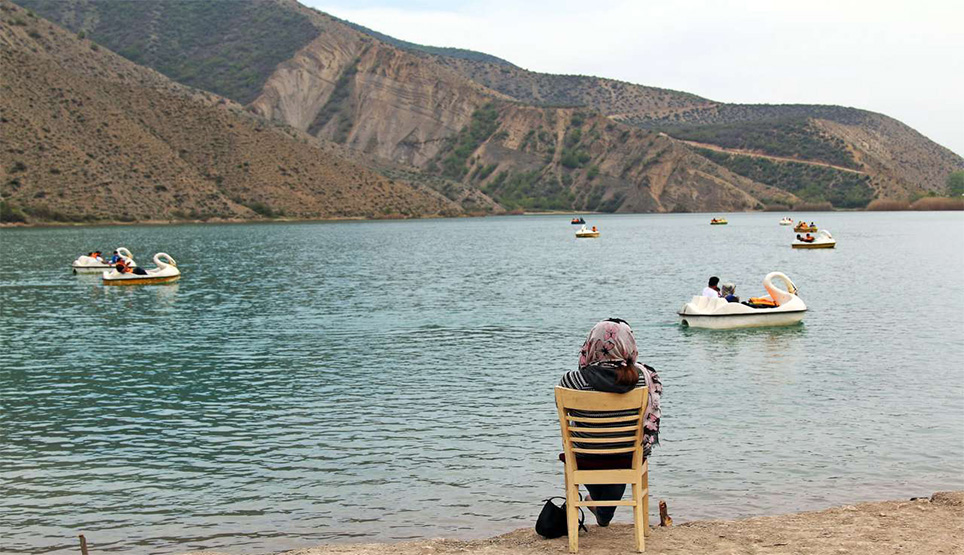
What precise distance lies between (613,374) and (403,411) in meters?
8.49

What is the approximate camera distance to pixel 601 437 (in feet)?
26.2

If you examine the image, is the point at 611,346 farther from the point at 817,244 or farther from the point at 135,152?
the point at 135,152

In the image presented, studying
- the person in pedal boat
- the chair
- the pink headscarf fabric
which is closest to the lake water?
the person in pedal boat

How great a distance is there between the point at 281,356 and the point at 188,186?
112 meters

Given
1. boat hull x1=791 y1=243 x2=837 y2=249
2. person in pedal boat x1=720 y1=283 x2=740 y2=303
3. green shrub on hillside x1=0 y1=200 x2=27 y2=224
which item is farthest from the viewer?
green shrub on hillside x1=0 y1=200 x2=27 y2=224

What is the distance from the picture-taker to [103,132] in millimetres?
123438

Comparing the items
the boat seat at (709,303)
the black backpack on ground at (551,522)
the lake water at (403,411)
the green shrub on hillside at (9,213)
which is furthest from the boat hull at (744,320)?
the green shrub on hillside at (9,213)

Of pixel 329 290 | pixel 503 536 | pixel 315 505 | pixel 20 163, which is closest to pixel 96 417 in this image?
pixel 315 505

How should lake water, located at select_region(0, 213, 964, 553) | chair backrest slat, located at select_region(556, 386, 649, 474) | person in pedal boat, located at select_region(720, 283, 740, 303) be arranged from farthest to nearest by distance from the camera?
person in pedal boat, located at select_region(720, 283, 740, 303), lake water, located at select_region(0, 213, 964, 553), chair backrest slat, located at select_region(556, 386, 649, 474)

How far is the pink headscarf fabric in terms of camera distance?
7875 mm

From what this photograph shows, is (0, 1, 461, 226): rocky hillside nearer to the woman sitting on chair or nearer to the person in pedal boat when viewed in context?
the person in pedal boat

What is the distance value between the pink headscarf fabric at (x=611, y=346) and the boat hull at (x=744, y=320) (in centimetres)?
1869

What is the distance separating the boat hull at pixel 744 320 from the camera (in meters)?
26.1

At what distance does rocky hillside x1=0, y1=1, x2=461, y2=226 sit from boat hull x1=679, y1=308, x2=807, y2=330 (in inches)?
3911
